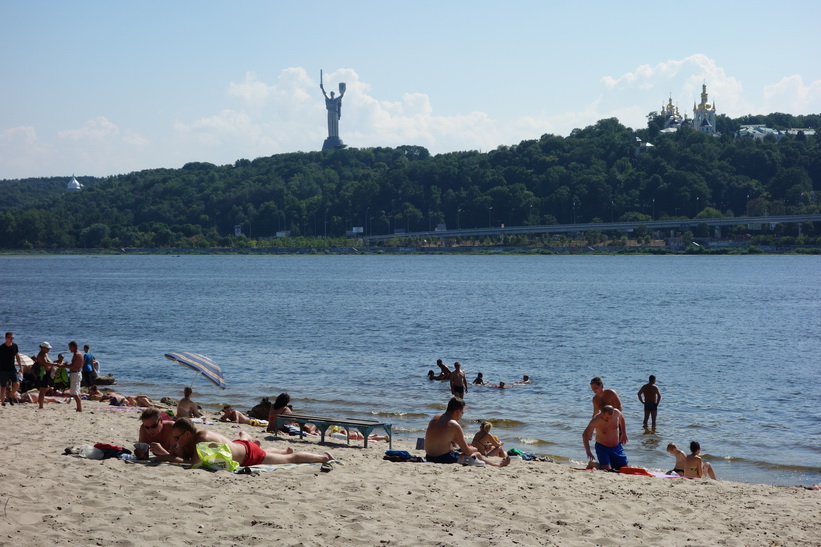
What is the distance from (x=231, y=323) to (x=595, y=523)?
3944 cm

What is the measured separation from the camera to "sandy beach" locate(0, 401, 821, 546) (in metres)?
8.72

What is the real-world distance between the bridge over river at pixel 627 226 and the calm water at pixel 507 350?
7101 cm

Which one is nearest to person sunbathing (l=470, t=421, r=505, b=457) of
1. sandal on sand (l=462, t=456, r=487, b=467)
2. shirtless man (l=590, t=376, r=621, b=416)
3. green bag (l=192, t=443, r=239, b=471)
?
sandal on sand (l=462, t=456, r=487, b=467)

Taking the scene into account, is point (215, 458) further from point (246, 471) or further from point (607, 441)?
point (607, 441)

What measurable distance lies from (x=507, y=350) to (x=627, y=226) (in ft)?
419

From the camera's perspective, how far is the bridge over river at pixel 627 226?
14862 centimetres

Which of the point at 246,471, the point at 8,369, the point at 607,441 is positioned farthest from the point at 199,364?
the point at 607,441

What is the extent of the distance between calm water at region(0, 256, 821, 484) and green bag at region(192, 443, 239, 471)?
7.29m

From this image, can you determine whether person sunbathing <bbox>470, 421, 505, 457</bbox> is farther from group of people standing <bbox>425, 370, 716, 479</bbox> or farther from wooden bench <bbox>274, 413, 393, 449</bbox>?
wooden bench <bbox>274, 413, 393, 449</bbox>

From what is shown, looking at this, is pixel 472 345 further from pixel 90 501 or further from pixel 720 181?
pixel 720 181

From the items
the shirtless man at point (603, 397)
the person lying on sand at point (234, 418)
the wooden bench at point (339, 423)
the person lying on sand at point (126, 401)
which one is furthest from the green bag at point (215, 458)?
the person lying on sand at point (126, 401)

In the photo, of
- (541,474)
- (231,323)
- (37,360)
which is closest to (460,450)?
(541,474)

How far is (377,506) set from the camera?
32.1ft

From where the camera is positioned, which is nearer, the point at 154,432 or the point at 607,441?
the point at 154,432
